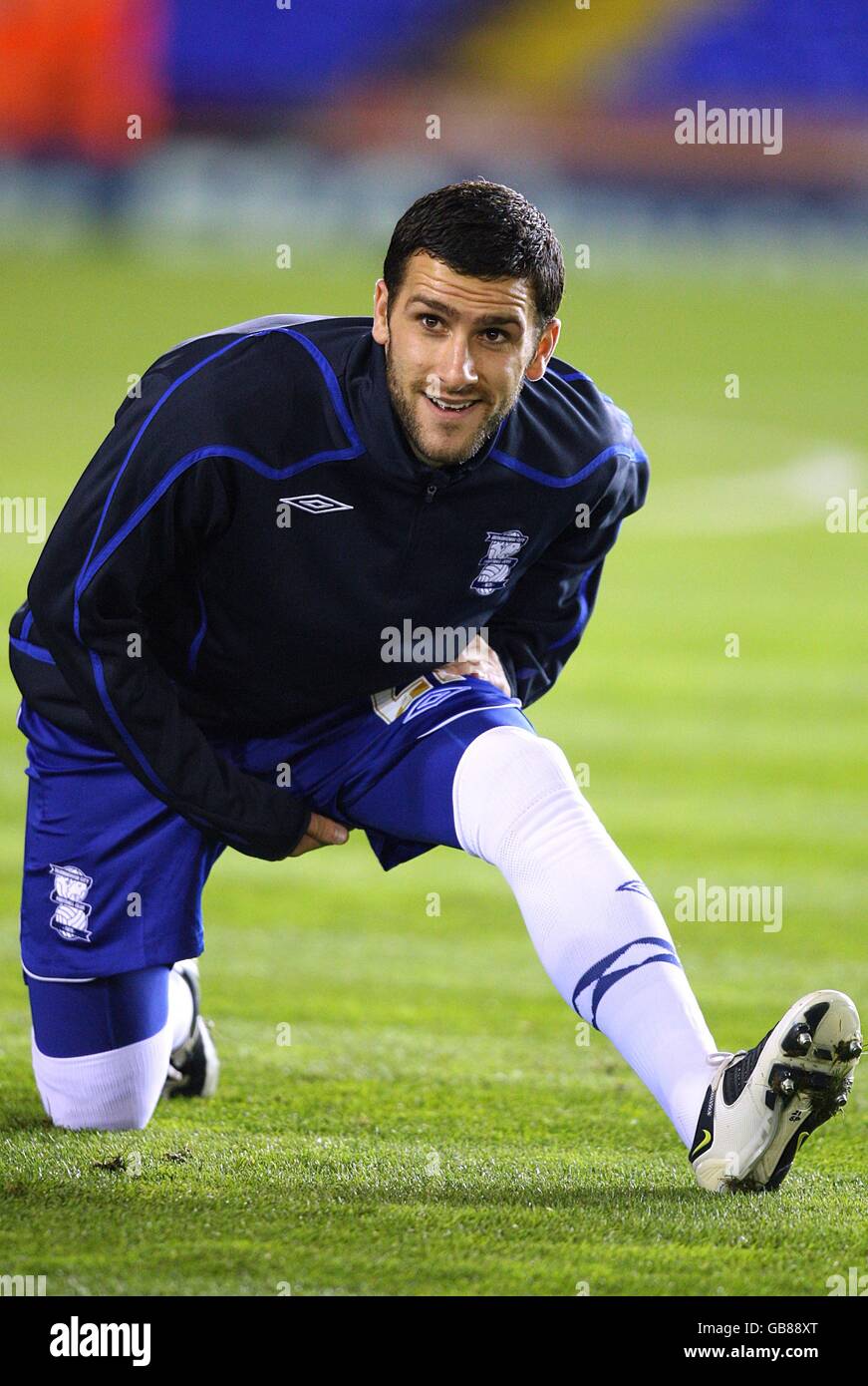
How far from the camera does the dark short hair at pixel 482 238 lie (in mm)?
2979

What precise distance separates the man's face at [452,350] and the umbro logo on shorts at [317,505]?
0.20 meters

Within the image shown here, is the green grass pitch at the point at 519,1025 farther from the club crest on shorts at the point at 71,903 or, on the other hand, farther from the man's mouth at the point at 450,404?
the man's mouth at the point at 450,404

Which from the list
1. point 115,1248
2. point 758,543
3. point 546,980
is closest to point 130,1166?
point 115,1248

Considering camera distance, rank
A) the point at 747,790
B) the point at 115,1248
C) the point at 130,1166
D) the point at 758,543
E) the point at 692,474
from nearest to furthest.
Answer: the point at 115,1248, the point at 130,1166, the point at 747,790, the point at 758,543, the point at 692,474

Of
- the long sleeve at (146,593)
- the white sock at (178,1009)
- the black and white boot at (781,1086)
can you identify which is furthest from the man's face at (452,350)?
the white sock at (178,1009)

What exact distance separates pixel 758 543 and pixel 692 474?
291cm

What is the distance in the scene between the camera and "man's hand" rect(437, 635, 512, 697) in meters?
3.53

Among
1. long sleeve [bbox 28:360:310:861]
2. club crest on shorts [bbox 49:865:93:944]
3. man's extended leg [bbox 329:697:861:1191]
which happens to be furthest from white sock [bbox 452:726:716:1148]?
club crest on shorts [bbox 49:865:93:944]

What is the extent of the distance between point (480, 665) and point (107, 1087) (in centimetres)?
117

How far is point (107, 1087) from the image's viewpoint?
3.62 metres

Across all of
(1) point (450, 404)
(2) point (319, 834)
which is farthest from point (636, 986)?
(1) point (450, 404)

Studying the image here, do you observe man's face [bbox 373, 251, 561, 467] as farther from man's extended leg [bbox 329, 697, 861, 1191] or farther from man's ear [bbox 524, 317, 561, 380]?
man's extended leg [bbox 329, 697, 861, 1191]

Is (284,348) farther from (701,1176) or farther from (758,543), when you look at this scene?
(758,543)

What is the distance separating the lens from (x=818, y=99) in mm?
23156
